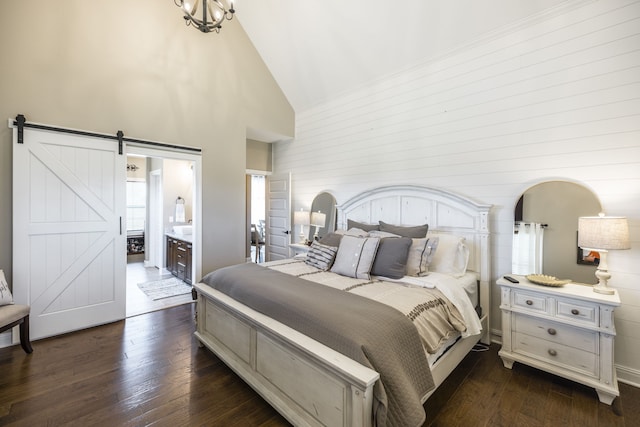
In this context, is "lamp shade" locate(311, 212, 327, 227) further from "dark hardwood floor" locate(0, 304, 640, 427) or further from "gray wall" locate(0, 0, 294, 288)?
"dark hardwood floor" locate(0, 304, 640, 427)

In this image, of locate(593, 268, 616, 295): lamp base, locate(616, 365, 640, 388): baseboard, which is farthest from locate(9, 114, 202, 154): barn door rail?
locate(616, 365, 640, 388): baseboard

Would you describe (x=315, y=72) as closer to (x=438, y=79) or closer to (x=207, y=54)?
(x=207, y=54)

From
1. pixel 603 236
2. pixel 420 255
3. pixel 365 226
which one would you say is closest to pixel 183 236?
pixel 365 226

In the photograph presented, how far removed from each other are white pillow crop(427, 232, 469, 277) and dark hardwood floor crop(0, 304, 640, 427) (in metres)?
0.81

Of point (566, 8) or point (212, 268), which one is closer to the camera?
point (566, 8)

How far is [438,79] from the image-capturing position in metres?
3.33

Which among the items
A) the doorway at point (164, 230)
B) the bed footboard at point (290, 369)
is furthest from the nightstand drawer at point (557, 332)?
the doorway at point (164, 230)

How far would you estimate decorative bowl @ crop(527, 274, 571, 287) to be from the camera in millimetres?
2275

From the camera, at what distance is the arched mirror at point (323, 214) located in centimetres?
452

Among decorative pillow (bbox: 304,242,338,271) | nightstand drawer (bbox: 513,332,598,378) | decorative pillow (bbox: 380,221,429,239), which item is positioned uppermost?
decorative pillow (bbox: 380,221,429,239)

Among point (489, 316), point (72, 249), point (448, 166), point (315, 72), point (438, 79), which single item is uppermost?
point (315, 72)

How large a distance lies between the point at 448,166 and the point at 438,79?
1058 millimetres

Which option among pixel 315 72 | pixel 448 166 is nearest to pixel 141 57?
pixel 315 72

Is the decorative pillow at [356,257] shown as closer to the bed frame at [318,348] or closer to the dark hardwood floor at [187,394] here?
the bed frame at [318,348]
